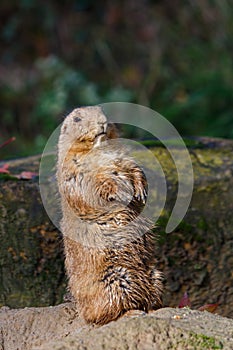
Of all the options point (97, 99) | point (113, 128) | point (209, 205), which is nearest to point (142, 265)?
point (113, 128)

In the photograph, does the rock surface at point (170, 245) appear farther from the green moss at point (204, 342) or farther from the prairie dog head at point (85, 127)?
the green moss at point (204, 342)

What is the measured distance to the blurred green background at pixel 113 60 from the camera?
1056cm

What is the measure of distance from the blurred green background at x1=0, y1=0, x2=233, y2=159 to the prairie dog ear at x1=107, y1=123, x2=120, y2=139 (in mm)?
6304

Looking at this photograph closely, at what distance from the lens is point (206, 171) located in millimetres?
5191

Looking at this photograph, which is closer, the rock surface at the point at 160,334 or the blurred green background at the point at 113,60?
the rock surface at the point at 160,334

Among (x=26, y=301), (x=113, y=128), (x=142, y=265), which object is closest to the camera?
(x=142, y=265)

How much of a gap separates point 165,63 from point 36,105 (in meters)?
2.20

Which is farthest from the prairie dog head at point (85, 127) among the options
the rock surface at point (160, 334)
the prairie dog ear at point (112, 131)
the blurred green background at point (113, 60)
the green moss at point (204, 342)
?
the blurred green background at point (113, 60)

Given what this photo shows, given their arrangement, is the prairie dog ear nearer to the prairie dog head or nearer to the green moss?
the prairie dog head

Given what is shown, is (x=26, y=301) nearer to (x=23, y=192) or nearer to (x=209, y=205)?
(x=23, y=192)

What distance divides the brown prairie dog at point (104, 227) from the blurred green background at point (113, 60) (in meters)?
6.60

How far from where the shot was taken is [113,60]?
12227mm

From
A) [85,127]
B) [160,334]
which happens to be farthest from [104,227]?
[160,334]

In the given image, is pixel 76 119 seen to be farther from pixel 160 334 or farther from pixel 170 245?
pixel 170 245
